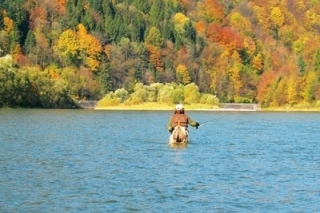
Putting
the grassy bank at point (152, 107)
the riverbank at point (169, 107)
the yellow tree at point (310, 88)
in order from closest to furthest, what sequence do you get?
the grassy bank at point (152, 107) → the riverbank at point (169, 107) → the yellow tree at point (310, 88)

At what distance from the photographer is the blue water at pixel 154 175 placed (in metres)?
31.7

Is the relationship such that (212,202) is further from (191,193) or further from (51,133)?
(51,133)

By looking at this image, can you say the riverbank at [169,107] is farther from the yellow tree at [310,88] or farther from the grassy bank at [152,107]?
the yellow tree at [310,88]

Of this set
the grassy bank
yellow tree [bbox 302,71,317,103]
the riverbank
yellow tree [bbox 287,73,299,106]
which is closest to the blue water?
the grassy bank

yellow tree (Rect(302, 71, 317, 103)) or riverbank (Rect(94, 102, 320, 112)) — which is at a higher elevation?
yellow tree (Rect(302, 71, 317, 103))

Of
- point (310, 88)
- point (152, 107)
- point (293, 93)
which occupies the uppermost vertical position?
point (310, 88)

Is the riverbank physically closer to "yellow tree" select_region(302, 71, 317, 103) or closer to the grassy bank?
the grassy bank

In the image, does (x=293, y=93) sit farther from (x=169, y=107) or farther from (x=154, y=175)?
(x=154, y=175)

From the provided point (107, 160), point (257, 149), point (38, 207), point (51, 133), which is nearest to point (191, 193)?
point (38, 207)

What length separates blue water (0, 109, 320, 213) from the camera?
104 ft

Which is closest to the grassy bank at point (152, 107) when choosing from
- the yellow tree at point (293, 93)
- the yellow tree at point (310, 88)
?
the yellow tree at point (293, 93)

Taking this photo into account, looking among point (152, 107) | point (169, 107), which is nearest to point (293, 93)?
point (169, 107)

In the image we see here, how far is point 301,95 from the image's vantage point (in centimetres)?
→ 18238

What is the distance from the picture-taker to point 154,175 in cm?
4034
